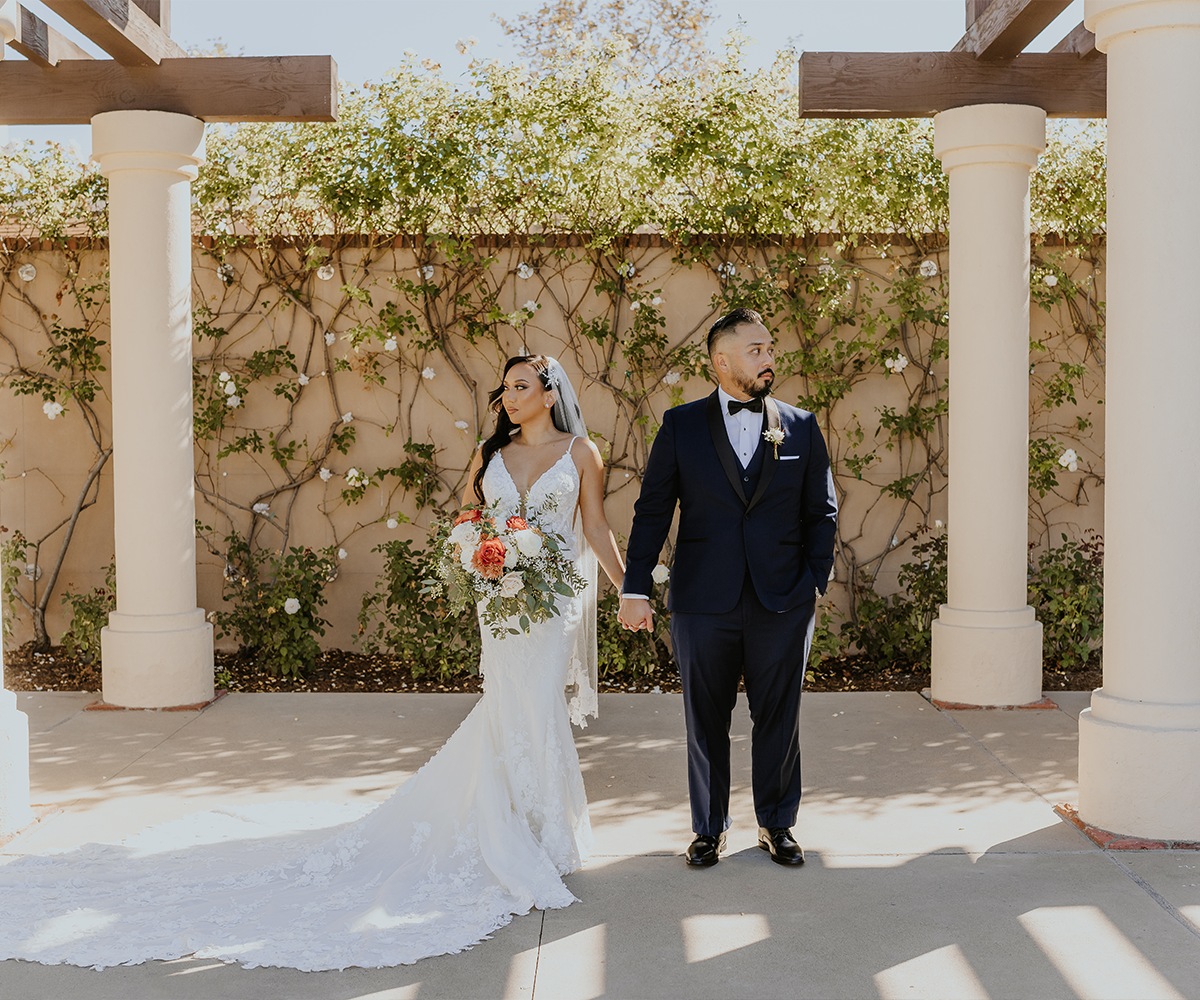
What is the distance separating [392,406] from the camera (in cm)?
717

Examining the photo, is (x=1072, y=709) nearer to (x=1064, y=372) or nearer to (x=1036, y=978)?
(x=1064, y=372)

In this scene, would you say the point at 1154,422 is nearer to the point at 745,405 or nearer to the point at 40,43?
the point at 745,405

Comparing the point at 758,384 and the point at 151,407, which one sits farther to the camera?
the point at 151,407

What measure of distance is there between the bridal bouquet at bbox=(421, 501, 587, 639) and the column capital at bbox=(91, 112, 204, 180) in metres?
3.21

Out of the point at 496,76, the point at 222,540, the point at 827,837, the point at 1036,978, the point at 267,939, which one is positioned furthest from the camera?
the point at 222,540

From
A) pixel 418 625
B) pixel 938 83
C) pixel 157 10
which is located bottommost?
pixel 418 625

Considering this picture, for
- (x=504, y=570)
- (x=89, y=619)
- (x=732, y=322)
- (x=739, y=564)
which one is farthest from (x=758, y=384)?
(x=89, y=619)

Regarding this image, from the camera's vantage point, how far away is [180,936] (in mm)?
3191

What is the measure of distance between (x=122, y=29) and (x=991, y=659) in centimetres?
522

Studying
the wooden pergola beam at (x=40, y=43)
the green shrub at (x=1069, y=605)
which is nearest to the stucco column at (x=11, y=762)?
the wooden pergola beam at (x=40, y=43)

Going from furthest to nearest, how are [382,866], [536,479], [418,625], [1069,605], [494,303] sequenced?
[494,303] → [418,625] → [1069,605] → [536,479] → [382,866]

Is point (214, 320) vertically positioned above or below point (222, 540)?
above

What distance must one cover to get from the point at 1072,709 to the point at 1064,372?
2.20 m

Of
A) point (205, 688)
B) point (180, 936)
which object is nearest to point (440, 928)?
point (180, 936)
